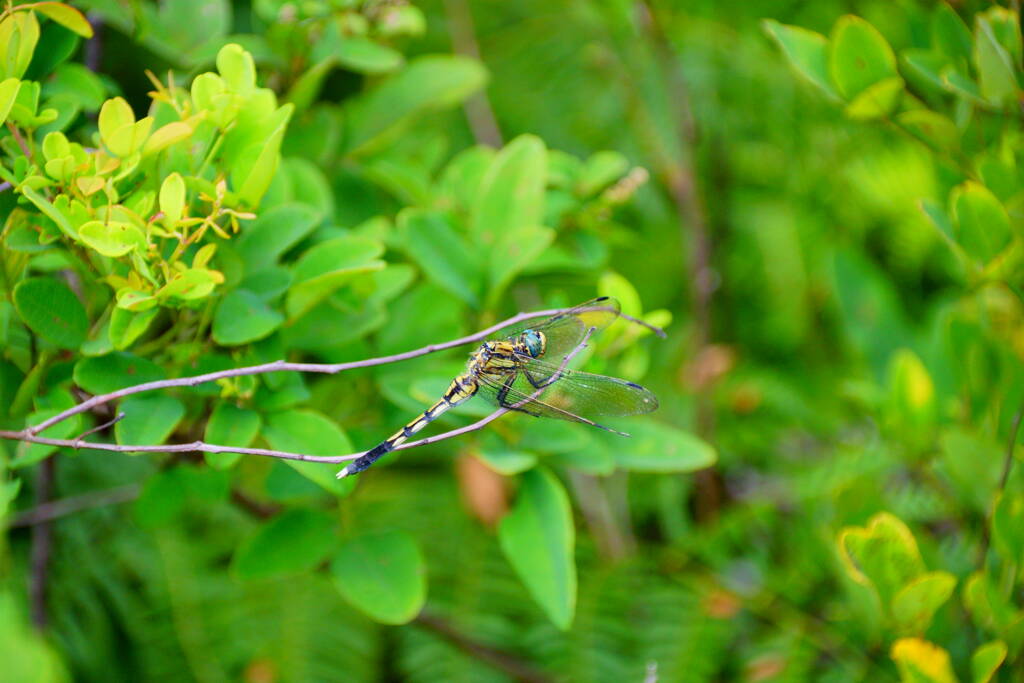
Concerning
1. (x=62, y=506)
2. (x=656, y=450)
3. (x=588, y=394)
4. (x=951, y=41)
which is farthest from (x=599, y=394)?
(x=62, y=506)

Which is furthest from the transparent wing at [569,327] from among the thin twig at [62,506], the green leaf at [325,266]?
the thin twig at [62,506]

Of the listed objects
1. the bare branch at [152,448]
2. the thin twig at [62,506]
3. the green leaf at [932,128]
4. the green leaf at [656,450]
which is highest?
the green leaf at [932,128]

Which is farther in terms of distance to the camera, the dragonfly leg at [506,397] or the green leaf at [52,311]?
the dragonfly leg at [506,397]

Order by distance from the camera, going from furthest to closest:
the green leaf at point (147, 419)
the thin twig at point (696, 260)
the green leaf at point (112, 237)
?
the thin twig at point (696, 260) → the green leaf at point (147, 419) → the green leaf at point (112, 237)

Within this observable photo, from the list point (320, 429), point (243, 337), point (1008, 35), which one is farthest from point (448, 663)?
point (1008, 35)

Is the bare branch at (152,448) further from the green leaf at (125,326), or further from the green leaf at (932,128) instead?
the green leaf at (932,128)

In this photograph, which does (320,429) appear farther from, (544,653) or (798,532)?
(798,532)

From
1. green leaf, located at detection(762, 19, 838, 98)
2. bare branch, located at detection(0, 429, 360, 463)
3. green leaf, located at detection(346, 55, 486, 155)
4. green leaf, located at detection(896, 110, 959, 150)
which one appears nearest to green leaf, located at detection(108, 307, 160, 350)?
bare branch, located at detection(0, 429, 360, 463)

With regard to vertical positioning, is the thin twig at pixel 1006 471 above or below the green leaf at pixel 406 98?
below
